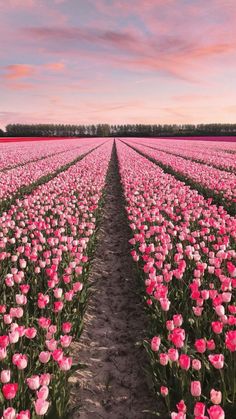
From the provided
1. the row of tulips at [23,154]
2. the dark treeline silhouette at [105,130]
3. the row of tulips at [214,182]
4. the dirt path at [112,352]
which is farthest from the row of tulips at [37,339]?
the dark treeline silhouette at [105,130]

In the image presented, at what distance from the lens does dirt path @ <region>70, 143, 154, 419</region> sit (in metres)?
3.44

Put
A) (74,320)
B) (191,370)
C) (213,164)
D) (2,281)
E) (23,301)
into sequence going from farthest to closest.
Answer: (213,164), (2,281), (74,320), (23,301), (191,370)

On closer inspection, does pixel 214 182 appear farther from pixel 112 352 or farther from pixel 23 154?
pixel 23 154

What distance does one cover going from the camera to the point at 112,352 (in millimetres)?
4305

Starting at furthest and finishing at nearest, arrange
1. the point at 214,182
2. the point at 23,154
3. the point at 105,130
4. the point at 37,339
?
the point at 105,130
the point at 23,154
the point at 214,182
the point at 37,339

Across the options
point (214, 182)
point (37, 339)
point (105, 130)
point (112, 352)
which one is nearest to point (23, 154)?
point (214, 182)

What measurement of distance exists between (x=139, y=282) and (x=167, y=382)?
2.59m

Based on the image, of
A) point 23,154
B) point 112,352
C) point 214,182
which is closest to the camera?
point 112,352

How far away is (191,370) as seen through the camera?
3096mm

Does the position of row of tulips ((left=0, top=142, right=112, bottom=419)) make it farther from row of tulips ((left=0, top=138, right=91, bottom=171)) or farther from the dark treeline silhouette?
the dark treeline silhouette

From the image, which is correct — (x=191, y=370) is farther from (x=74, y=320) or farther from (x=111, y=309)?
(x=111, y=309)

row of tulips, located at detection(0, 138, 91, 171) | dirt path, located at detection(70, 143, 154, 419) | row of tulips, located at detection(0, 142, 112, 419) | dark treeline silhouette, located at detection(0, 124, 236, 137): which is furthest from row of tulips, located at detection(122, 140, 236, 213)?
dark treeline silhouette, located at detection(0, 124, 236, 137)

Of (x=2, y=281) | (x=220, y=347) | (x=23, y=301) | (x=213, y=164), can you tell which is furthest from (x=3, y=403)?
(x=213, y=164)

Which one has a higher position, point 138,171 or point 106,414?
point 138,171
